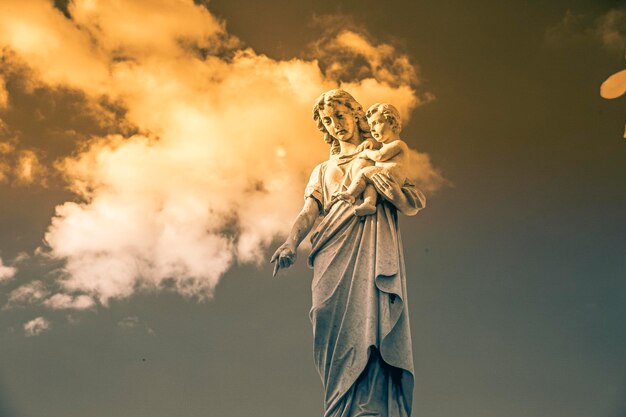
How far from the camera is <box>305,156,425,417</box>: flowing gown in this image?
675 cm

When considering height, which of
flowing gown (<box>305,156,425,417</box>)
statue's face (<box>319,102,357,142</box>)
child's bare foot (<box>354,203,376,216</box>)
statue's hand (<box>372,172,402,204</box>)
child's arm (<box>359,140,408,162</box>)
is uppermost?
statue's face (<box>319,102,357,142</box>)

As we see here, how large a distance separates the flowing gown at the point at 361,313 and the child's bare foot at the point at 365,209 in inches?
3.0

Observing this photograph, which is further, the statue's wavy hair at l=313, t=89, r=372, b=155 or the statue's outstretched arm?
the statue's wavy hair at l=313, t=89, r=372, b=155

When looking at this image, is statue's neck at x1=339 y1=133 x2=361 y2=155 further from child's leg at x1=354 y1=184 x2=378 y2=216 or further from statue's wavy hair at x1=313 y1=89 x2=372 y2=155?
child's leg at x1=354 y1=184 x2=378 y2=216

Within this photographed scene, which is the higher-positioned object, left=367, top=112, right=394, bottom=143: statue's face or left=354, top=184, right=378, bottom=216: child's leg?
left=367, top=112, right=394, bottom=143: statue's face

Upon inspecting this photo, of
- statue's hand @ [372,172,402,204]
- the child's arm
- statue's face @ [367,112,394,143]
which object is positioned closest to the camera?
statue's hand @ [372,172,402,204]

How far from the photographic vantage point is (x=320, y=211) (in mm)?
8289

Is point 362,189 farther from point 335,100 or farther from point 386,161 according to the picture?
point 335,100

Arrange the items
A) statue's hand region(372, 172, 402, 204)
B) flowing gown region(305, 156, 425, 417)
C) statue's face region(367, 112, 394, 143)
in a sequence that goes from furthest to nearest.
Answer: statue's face region(367, 112, 394, 143)
statue's hand region(372, 172, 402, 204)
flowing gown region(305, 156, 425, 417)

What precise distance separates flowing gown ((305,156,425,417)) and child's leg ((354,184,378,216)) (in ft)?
0.28

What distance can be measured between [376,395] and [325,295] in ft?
3.76

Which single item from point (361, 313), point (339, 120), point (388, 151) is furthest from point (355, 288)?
point (339, 120)

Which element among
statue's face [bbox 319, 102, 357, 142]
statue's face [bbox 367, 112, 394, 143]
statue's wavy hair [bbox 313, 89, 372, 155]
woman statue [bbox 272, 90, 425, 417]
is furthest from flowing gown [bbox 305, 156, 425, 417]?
statue's wavy hair [bbox 313, 89, 372, 155]

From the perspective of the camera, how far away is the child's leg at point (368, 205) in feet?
24.8
